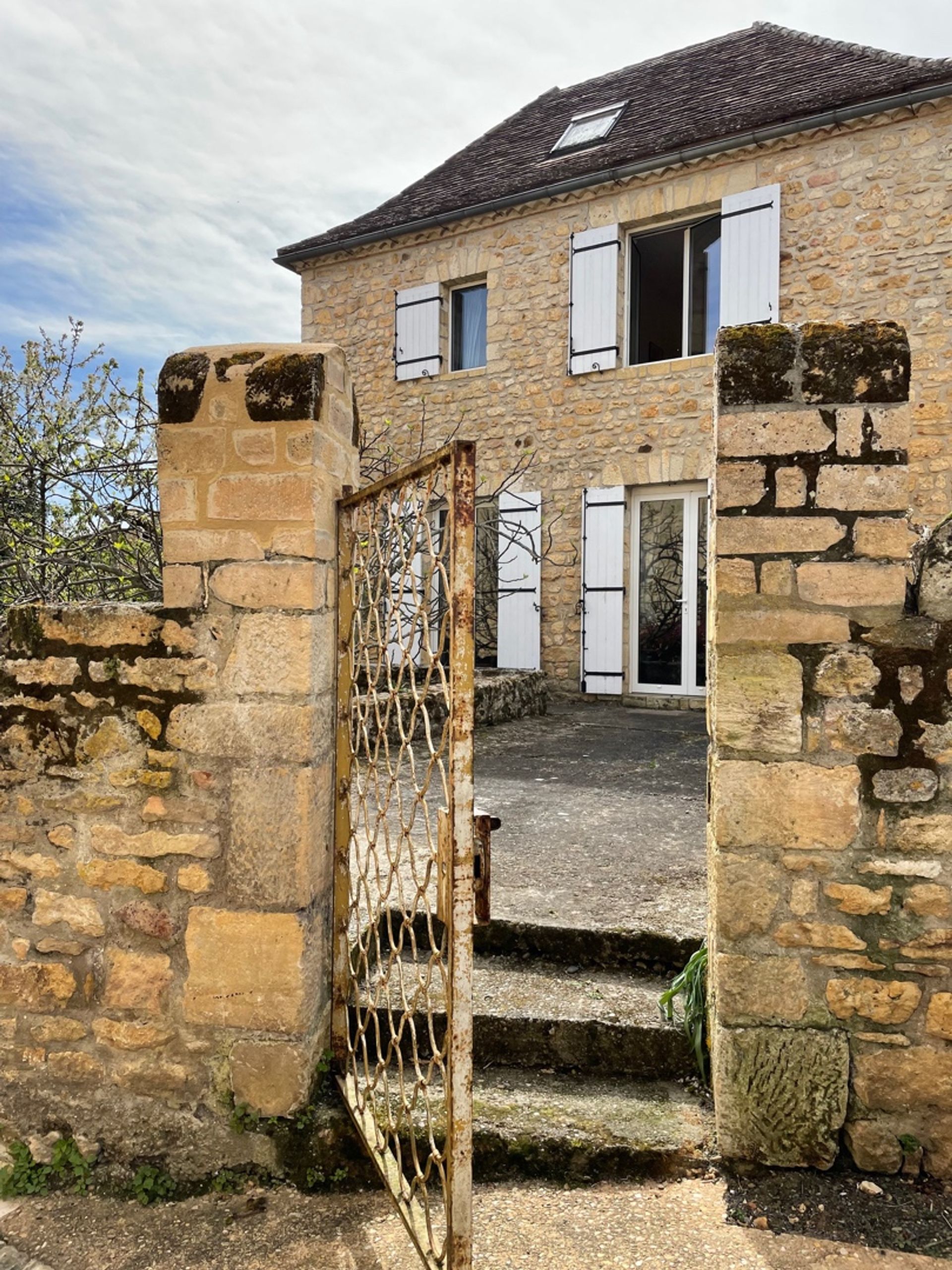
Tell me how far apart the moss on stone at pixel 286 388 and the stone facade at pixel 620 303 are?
5.36m

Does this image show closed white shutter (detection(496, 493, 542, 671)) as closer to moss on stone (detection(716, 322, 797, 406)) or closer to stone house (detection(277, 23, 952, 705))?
stone house (detection(277, 23, 952, 705))

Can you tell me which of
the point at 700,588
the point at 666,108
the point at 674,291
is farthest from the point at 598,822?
the point at 666,108

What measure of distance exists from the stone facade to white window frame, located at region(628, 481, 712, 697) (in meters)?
0.23

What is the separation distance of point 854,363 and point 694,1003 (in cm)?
179

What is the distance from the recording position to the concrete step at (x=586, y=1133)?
2189 mm

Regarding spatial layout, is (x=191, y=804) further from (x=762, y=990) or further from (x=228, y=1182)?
(x=762, y=990)

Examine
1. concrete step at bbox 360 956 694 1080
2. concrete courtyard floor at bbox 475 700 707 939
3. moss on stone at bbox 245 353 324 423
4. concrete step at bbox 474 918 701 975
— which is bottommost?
concrete step at bbox 360 956 694 1080

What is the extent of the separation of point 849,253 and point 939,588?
619 centimetres

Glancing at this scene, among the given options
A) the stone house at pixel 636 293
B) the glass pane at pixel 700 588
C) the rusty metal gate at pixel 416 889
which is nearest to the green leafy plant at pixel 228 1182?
the rusty metal gate at pixel 416 889

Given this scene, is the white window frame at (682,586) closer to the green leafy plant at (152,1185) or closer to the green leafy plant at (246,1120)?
the green leafy plant at (246,1120)

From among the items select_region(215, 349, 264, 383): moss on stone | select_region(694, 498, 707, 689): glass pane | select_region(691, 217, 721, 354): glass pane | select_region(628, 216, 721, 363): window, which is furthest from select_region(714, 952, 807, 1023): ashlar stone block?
select_region(691, 217, 721, 354): glass pane

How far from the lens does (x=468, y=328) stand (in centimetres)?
932

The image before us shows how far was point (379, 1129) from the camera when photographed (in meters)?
2.18

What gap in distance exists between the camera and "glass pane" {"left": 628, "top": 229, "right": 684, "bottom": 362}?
8.39m
